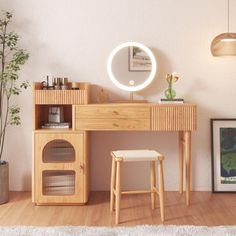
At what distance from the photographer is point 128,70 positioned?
3.62 metres

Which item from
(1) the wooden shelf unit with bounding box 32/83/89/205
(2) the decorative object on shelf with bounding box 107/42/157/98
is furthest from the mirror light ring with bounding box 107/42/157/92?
(1) the wooden shelf unit with bounding box 32/83/89/205

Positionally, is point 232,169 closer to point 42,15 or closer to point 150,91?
point 150,91

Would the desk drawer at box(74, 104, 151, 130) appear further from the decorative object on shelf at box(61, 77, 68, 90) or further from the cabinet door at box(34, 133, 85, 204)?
the decorative object on shelf at box(61, 77, 68, 90)

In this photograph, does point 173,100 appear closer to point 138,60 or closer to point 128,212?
point 138,60

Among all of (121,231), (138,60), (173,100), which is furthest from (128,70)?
(121,231)

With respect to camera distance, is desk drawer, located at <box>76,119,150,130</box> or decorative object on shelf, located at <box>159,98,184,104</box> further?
decorative object on shelf, located at <box>159,98,184,104</box>

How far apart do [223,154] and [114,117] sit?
1.13 metres

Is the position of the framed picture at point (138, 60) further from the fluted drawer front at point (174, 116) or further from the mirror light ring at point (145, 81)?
the fluted drawer front at point (174, 116)

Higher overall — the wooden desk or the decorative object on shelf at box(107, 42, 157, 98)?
the decorative object on shelf at box(107, 42, 157, 98)

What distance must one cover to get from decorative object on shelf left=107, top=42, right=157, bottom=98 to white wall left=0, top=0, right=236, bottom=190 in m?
0.07

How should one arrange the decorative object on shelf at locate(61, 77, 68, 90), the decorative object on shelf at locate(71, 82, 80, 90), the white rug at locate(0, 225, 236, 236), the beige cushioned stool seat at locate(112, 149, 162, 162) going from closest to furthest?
1. the white rug at locate(0, 225, 236, 236)
2. the beige cushioned stool seat at locate(112, 149, 162, 162)
3. the decorative object on shelf at locate(61, 77, 68, 90)
4. the decorative object on shelf at locate(71, 82, 80, 90)

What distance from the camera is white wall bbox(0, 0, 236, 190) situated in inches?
141

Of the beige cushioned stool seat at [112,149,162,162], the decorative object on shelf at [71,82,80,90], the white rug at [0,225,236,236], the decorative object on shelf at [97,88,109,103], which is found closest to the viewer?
the white rug at [0,225,236,236]

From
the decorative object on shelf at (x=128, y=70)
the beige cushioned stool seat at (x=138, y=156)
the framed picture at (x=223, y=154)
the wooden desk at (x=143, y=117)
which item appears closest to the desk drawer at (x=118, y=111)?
the wooden desk at (x=143, y=117)
